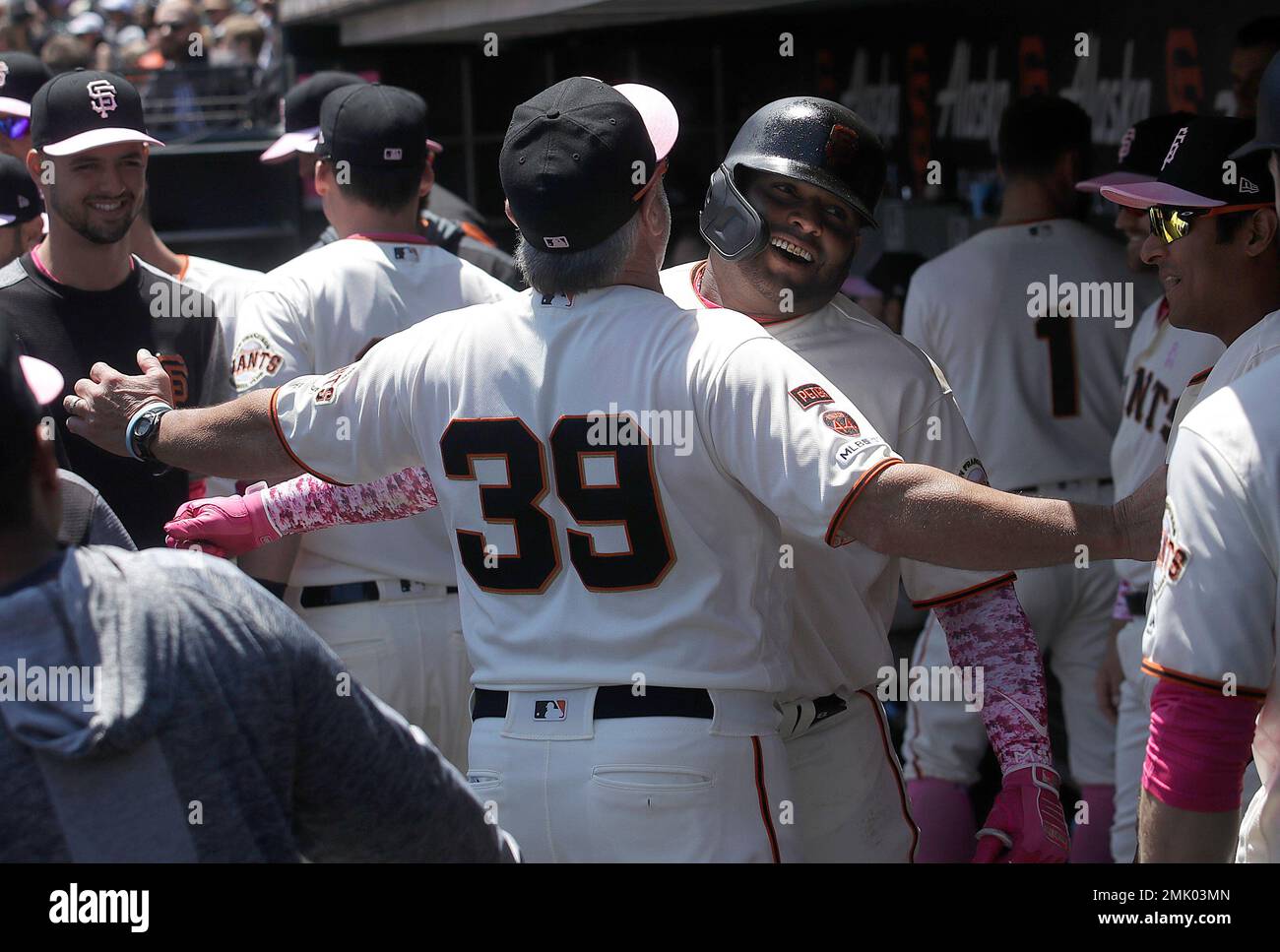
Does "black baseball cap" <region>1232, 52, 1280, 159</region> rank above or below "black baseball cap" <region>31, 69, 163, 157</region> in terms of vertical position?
above

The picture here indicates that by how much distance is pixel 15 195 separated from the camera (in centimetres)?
412

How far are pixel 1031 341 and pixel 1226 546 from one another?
280 cm

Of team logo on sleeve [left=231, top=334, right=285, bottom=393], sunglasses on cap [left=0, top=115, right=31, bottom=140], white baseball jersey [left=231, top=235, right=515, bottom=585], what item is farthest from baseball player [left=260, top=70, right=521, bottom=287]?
team logo on sleeve [left=231, top=334, right=285, bottom=393]

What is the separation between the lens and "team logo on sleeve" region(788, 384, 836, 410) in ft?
6.45

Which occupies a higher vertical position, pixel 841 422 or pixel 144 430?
pixel 841 422

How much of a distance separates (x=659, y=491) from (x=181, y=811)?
2.70 ft

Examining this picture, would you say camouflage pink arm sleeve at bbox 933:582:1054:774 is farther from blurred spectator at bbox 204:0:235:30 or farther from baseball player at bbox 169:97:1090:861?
blurred spectator at bbox 204:0:235:30

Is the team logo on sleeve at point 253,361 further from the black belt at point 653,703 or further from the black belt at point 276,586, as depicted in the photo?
the black belt at point 653,703

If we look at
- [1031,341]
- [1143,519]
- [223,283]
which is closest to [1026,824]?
[1143,519]

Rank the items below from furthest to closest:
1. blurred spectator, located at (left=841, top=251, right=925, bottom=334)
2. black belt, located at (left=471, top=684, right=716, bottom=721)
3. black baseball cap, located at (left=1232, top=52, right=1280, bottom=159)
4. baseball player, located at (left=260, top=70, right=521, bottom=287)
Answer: blurred spectator, located at (left=841, top=251, right=925, bottom=334) → baseball player, located at (left=260, top=70, right=521, bottom=287) → black belt, located at (left=471, top=684, right=716, bottom=721) → black baseball cap, located at (left=1232, top=52, right=1280, bottom=159)

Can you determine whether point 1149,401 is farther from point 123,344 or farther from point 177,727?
point 177,727

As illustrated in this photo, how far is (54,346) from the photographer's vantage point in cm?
336

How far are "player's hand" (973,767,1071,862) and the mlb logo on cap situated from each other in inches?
27.1
